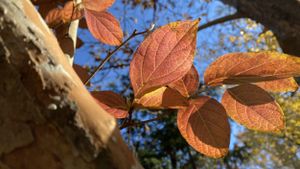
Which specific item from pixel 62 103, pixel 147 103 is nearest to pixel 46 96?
pixel 62 103

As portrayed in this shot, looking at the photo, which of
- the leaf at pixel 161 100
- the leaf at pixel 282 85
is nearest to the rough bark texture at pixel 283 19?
the leaf at pixel 282 85

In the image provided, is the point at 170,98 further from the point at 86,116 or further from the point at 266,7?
the point at 266,7

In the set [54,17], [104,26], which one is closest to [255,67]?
[104,26]

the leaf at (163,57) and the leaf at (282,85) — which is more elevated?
the leaf at (163,57)

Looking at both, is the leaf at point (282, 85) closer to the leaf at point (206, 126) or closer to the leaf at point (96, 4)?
the leaf at point (206, 126)

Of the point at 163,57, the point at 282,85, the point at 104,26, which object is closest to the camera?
the point at 163,57

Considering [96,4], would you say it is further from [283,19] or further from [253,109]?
[283,19]
